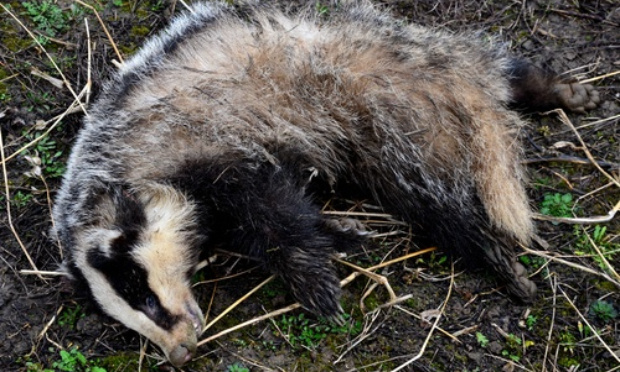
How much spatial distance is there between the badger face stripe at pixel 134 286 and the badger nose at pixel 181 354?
134 mm

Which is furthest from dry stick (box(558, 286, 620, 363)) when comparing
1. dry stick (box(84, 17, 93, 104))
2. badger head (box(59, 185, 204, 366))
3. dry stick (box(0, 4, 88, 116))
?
dry stick (box(84, 17, 93, 104))

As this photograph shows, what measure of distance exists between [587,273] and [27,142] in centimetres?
350

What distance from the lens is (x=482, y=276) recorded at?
3695 mm

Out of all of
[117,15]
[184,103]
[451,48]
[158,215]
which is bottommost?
[451,48]

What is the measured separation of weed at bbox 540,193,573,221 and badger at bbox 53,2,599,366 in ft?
0.82

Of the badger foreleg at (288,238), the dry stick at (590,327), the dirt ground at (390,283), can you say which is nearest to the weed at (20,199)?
the dirt ground at (390,283)

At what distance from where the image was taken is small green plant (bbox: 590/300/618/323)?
3463mm

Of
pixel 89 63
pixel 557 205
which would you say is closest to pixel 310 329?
pixel 557 205

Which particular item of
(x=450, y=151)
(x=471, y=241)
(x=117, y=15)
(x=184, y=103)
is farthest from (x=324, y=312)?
(x=117, y=15)

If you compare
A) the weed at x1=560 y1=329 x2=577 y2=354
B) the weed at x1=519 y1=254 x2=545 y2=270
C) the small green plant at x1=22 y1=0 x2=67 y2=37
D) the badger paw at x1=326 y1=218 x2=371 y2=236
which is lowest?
the weed at x1=560 y1=329 x2=577 y2=354

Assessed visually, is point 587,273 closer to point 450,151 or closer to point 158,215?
point 450,151

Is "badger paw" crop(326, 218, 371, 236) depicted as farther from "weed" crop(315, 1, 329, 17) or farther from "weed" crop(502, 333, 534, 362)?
"weed" crop(315, 1, 329, 17)

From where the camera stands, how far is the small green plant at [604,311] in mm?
3463

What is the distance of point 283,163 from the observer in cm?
370
